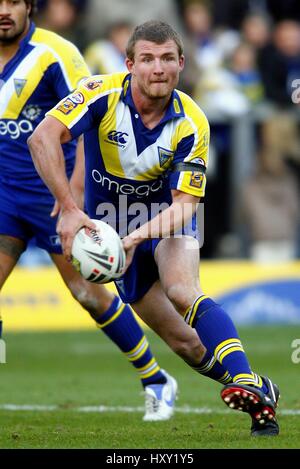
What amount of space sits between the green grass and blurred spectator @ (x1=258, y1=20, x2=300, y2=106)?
3.38m

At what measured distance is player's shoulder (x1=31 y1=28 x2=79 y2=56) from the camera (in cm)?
734

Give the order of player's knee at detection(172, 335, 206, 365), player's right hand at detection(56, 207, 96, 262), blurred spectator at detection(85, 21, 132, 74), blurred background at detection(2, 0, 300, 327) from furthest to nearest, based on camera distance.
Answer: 1. blurred background at detection(2, 0, 300, 327)
2. blurred spectator at detection(85, 21, 132, 74)
3. player's knee at detection(172, 335, 206, 365)
4. player's right hand at detection(56, 207, 96, 262)

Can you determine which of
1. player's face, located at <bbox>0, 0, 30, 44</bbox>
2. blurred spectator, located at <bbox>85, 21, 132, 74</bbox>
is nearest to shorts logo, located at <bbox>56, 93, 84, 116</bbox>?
player's face, located at <bbox>0, 0, 30, 44</bbox>

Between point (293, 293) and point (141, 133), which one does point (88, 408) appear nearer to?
point (141, 133)

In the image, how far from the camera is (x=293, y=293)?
13734mm

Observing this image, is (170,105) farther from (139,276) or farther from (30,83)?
(30,83)

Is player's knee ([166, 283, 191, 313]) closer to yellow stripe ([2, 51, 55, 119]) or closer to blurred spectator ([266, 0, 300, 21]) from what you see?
yellow stripe ([2, 51, 55, 119])

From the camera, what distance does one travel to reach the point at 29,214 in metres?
7.43

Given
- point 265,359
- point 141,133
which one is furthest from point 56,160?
point 265,359

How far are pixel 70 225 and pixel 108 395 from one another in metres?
3.01

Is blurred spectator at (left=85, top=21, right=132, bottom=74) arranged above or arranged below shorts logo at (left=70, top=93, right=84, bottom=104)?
below

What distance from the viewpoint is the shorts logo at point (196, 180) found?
241 inches

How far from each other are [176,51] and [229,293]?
798 cm
